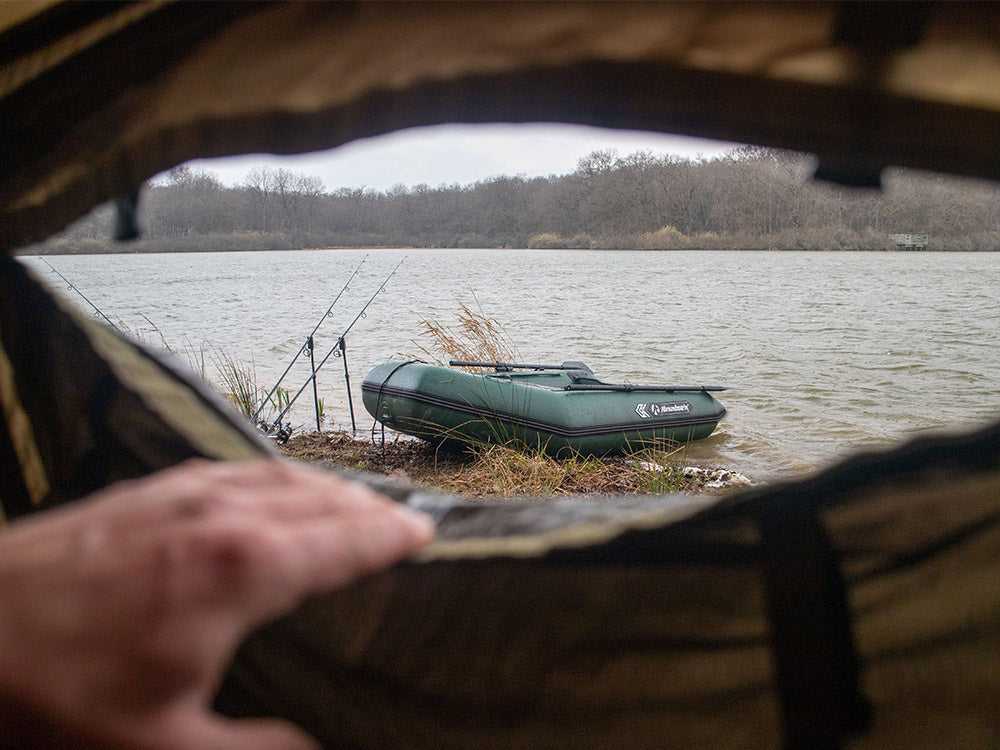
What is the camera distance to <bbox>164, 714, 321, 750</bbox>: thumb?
468mm

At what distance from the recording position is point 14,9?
694mm

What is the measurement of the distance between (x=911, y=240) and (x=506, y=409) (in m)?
38.6

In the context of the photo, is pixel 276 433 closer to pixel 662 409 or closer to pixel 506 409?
pixel 506 409

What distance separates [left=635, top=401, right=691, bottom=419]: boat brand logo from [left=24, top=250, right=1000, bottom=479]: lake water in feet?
1.79

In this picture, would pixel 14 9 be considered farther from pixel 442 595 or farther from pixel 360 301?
pixel 360 301

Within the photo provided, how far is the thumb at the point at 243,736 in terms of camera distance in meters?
0.47

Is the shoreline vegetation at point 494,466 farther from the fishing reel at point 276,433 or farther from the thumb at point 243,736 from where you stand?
the thumb at point 243,736

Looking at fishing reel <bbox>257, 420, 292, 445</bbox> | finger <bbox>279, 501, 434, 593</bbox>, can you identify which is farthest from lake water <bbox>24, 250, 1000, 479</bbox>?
fishing reel <bbox>257, 420, 292, 445</bbox>

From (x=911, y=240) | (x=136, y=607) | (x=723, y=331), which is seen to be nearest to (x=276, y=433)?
(x=136, y=607)

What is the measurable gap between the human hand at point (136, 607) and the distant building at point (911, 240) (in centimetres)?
4204

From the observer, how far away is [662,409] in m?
6.89

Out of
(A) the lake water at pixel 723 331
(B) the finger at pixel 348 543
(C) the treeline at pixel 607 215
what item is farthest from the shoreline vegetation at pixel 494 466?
(C) the treeline at pixel 607 215

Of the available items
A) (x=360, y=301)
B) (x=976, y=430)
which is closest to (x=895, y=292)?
(x=360, y=301)

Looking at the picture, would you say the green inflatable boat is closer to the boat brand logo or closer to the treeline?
the boat brand logo
